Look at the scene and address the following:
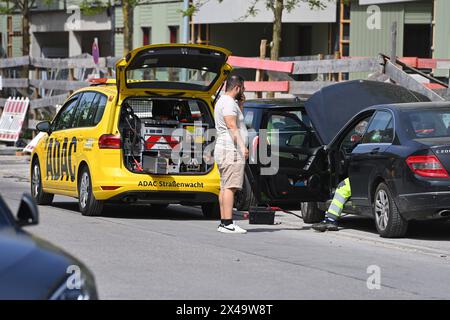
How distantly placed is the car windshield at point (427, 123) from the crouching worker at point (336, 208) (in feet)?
4.30

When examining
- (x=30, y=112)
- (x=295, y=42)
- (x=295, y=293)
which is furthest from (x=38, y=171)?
(x=295, y=42)

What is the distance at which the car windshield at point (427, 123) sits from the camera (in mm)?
12969

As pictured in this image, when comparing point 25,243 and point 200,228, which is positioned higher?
point 25,243

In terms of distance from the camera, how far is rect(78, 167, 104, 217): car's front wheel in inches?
595

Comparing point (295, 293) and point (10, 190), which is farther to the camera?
point (10, 190)

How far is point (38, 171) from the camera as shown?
57.0 feet

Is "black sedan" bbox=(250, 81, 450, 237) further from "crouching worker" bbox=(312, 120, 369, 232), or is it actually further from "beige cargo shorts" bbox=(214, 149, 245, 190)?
"beige cargo shorts" bbox=(214, 149, 245, 190)

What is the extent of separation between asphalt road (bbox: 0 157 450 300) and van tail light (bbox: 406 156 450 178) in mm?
791

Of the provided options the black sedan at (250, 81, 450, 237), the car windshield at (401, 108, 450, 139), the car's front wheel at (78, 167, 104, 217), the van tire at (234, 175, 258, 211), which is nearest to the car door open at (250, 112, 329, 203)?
the black sedan at (250, 81, 450, 237)

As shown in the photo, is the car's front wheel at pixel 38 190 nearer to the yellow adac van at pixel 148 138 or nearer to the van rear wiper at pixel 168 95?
the yellow adac van at pixel 148 138

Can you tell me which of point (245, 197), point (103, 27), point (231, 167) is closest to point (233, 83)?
point (231, 167)

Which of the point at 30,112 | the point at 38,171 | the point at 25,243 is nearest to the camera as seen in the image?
the point at 25,243
